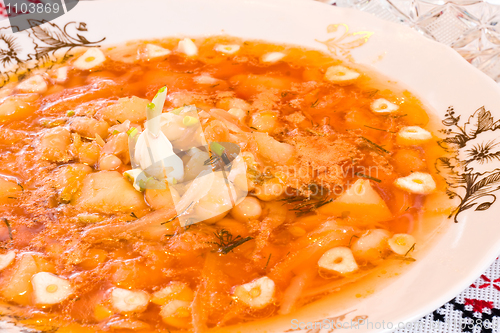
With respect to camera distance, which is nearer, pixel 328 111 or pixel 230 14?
pixel 328 111

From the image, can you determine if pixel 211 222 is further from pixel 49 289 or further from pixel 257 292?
pixel 49 289

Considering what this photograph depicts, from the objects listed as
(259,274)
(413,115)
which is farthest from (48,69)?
(413,115)

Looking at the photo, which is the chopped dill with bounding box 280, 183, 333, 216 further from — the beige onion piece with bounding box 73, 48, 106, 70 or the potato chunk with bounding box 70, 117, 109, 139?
the beige onion piece with bounding box 73, 48, 106, 70

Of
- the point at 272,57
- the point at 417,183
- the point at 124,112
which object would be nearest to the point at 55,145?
the point at 124,112

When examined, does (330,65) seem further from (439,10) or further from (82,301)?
(82,301)

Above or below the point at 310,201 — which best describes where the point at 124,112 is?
above

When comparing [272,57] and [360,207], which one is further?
[272,57]
